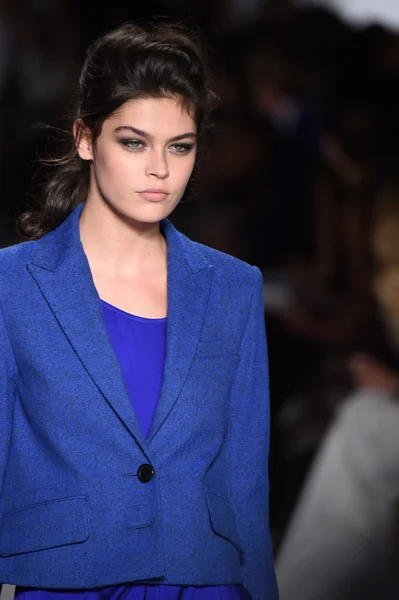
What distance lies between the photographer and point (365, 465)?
4.09 meters

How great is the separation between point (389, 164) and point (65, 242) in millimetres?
3751

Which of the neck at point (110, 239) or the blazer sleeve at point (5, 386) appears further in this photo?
the neck at point (110, 239)

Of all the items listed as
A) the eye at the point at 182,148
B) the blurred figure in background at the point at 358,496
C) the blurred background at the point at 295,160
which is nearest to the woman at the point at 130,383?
the eye at the point at 182,148

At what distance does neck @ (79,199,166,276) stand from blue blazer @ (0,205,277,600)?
0.03 metres

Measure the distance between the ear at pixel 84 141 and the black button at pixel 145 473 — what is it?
0.51 metres

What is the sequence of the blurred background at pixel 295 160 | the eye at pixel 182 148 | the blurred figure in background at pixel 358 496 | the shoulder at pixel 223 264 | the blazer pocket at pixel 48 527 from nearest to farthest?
the blazer pocket at pixel 48 527 < the eye at pixel 182 148 < the shoulder at pixel 223 264 < the blurred figure in background at pixel 358 496 < the blurred background at pixel 295 160

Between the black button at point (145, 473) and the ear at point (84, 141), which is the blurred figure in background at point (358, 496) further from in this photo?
the ear at point (84, 141)

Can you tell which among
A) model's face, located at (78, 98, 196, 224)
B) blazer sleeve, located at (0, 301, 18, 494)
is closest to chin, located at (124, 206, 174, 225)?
model's face, located at (78, 98, 196, 224)

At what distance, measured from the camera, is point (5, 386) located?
183cm

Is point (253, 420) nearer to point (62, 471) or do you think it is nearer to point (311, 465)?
point (62, 471)

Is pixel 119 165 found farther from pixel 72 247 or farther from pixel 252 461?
pixel 252 461

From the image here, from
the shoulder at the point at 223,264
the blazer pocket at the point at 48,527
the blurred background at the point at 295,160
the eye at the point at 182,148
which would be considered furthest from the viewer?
the blurred background at the point at 295,160

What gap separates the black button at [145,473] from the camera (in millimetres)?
1820

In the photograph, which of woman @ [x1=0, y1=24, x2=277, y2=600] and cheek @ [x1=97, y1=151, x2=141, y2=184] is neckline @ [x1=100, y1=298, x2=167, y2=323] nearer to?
woman @ [x1=0, y1=24, x2=277, y2=600]
